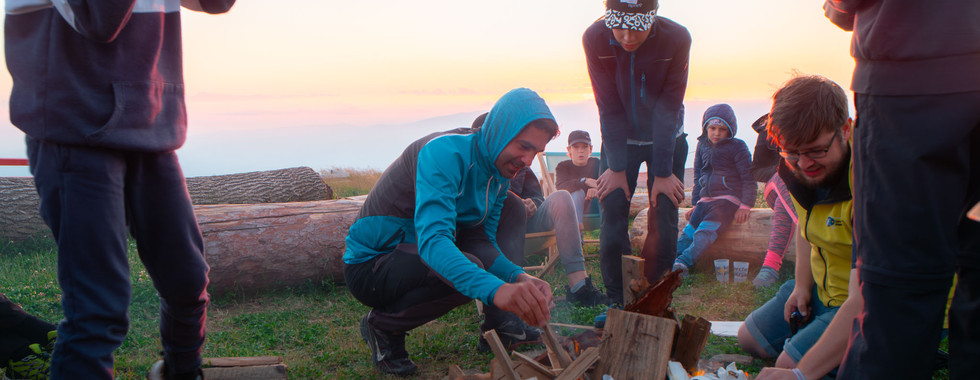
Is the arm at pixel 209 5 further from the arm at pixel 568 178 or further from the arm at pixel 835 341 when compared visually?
the arm at pixel 568 178

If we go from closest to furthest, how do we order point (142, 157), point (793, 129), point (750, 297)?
point (142, 157) < point (793, 129) < point (750, 297)

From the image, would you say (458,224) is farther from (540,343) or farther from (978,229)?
(978,229)

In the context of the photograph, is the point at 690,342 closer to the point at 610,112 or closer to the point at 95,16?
the point at 610,112

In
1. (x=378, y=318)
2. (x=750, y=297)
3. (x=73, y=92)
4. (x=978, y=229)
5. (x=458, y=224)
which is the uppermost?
(x=73, y=92)

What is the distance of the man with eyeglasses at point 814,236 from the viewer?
6.91 ft

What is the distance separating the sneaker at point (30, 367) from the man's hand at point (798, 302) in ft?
11.2

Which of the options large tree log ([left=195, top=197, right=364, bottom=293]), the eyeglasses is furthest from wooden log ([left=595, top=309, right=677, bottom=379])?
large tree log ([left=195, top=197, right=364, bottom=293])

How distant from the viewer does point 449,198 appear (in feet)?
8.64

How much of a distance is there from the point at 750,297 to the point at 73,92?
4.31 metres

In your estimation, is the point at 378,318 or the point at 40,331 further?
the point at 378,318

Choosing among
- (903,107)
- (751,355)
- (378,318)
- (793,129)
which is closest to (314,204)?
(378,318)

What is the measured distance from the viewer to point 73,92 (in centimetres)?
178

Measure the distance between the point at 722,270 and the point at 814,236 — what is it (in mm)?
2422

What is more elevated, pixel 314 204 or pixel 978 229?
pixel 978 229
